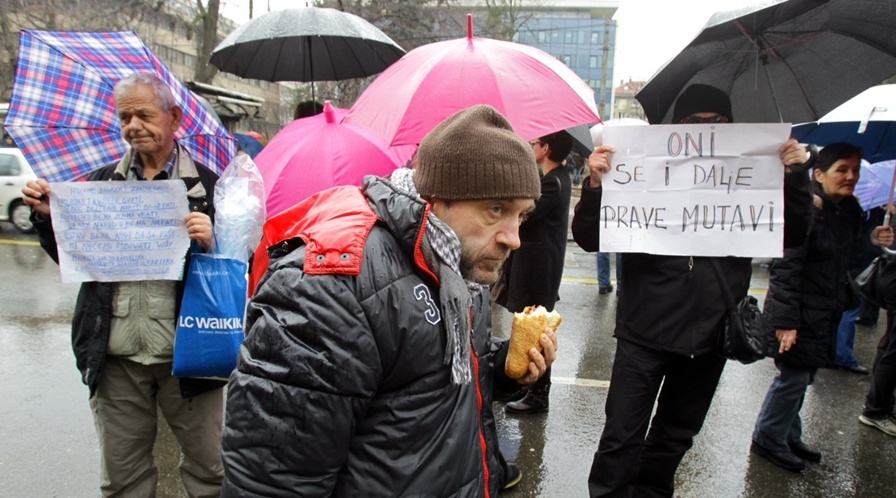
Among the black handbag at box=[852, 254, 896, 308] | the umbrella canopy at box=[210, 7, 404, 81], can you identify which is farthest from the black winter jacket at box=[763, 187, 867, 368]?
the umbrella canopy at box=[210, 7, 404, 81]

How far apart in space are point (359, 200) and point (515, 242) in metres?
0.37

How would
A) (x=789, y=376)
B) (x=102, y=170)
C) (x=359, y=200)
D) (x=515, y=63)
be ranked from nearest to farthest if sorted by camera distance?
1. (x=359, y=200)
2. (x=102, y=170)
3. (x=515, y=63)
4. (x=789, y=376)

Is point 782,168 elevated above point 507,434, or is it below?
above

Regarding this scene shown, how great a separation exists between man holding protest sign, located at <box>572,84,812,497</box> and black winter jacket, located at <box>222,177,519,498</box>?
1.52 meters

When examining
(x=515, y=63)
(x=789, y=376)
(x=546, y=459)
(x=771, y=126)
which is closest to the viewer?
(x=771, y=126)

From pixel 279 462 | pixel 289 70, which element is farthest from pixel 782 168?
pixel 289 70

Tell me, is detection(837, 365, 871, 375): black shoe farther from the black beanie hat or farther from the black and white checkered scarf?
the black and white checkered scarf

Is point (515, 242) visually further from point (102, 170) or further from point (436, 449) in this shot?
point (102, 170)

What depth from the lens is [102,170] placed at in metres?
2.34

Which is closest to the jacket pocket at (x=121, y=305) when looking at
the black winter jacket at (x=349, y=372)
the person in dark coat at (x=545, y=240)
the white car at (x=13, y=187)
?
the black winter jacket at (x=349, y=372)

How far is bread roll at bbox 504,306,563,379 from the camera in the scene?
1.66 m

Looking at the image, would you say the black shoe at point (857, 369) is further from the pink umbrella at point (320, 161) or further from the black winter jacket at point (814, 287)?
the pink umbrella at point (320, 161)

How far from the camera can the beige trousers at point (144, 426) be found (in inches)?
90.5

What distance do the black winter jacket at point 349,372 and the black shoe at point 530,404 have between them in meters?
2.80
